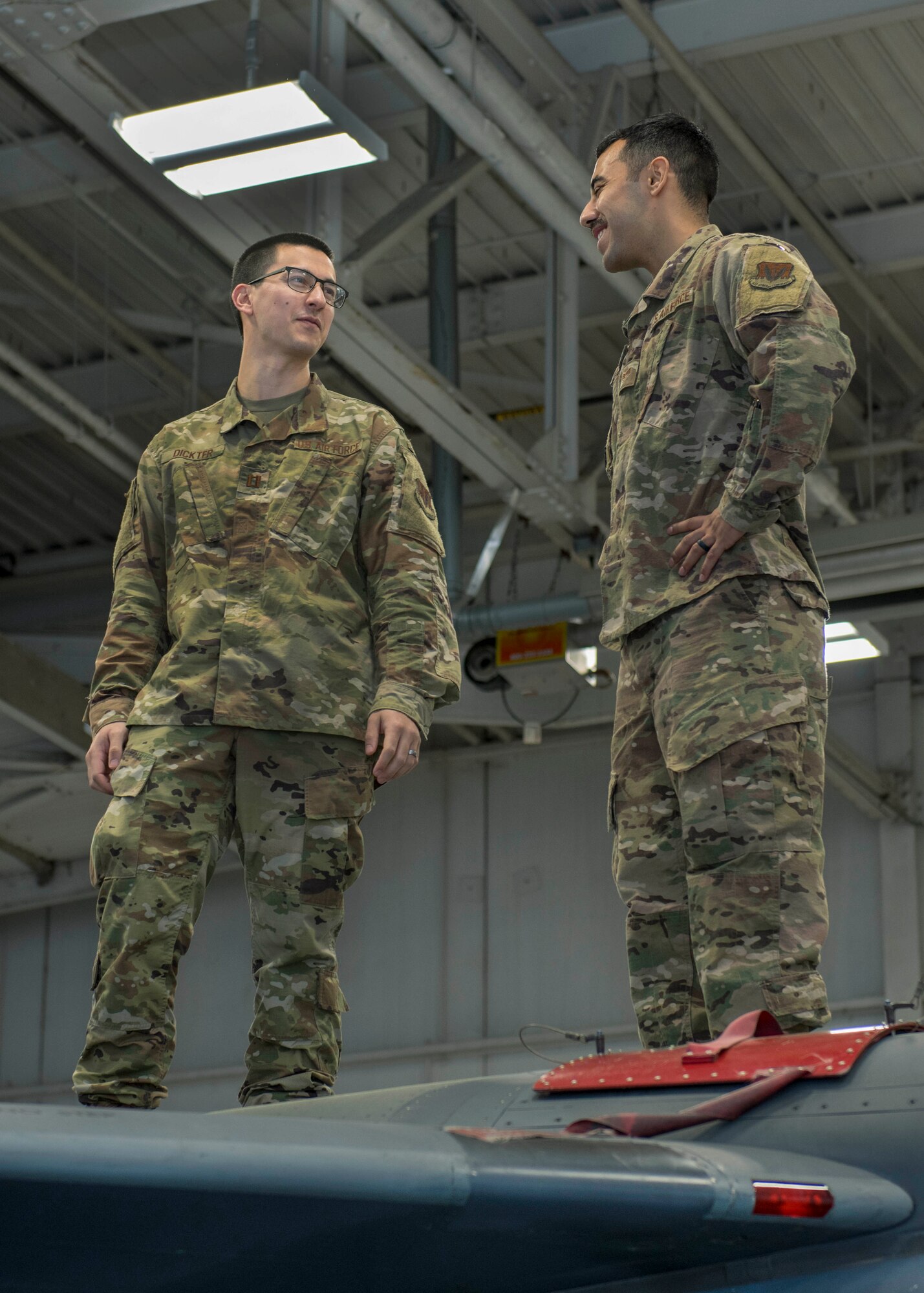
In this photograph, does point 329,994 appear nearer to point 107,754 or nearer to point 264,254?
point 107,754

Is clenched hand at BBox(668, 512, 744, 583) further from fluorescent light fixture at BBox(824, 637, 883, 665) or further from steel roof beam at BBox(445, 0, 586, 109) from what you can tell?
fluorescent light fixture at BBox(824, 637, 883, 665)

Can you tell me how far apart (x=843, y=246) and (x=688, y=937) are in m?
7.60

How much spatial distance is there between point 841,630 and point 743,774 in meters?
8.00

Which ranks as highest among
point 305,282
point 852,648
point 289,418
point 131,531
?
point 852,648

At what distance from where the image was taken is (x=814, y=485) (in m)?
9.79

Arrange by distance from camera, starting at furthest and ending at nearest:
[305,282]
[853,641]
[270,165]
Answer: [853,641], [270,165], [305,282]

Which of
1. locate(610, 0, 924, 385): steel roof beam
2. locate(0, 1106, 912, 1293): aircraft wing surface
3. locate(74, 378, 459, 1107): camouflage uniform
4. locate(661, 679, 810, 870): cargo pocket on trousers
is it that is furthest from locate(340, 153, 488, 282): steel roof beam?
locate(0, 1106, 912, 1293): aircraft wing surface

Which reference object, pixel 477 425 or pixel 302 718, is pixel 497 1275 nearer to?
pixel 302 718

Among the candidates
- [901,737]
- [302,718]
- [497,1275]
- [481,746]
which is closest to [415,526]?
[302,718]

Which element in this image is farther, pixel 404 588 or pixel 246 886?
pixel 404 588

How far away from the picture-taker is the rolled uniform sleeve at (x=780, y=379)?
2822 mm

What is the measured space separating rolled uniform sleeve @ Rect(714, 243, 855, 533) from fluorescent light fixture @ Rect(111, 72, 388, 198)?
3.94 metres

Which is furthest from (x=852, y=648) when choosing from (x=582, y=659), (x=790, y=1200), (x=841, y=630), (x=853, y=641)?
(x=790, y=1200)

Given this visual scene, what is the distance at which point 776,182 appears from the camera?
8930 millimetres
